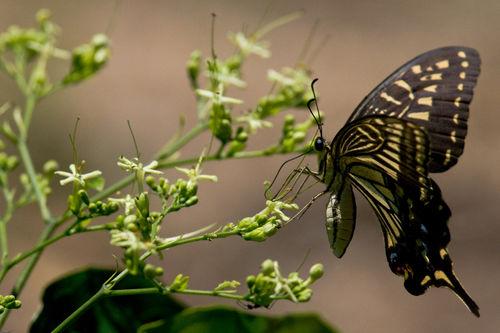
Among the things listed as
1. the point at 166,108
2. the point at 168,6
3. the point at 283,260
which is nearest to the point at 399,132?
the point at 283,260

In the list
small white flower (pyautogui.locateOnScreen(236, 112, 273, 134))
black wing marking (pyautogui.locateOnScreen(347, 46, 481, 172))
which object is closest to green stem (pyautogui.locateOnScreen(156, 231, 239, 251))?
small white flower (pyautogui.locateOnScreen(236, 112, 273, 134))

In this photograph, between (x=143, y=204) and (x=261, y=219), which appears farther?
(x=261, y=219)

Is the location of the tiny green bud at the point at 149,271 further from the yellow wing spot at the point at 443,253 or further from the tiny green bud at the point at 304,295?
the yellow wing spot at the point at 443,253

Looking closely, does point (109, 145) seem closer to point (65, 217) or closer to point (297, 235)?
point (297, 235)

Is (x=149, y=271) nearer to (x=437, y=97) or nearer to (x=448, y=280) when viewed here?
(x=448, y=280)

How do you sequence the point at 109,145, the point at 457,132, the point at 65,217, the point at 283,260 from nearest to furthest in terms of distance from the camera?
the point at 65,217 < the point at 457,132 < the point at 283,260 < the point at 109,145

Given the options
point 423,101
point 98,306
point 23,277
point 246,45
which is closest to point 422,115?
point 423,101
